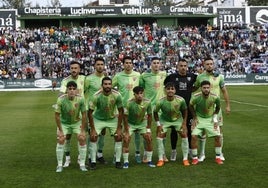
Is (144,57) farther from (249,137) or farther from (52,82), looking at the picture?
(249,137)

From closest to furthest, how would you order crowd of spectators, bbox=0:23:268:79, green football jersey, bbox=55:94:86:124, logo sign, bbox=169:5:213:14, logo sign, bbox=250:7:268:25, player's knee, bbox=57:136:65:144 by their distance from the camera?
player's knee, bbox=57:136:65:144, green football jersey, bbox=55:94:86:124, crowd of spectators, bbox=0:23:268:79, logo sign, bbox=169:5:213:14, logo sign, bbox=250:7:268:25

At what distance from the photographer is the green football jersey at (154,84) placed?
10656 millimetres

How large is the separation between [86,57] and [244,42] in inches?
696

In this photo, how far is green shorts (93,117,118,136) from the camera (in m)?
9.80

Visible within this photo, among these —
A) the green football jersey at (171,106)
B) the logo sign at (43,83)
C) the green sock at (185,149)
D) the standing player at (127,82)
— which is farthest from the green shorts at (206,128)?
the logo sign at (43,83)

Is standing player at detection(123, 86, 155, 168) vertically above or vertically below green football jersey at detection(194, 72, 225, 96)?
below

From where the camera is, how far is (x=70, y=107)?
9.48 m

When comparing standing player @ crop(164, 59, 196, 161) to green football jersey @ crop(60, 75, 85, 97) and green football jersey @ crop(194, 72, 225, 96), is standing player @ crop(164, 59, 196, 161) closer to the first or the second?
green football jersey @ crop(194, 72, 225, 96)

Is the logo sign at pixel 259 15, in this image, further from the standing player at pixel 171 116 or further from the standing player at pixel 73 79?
the standing player at pixel 73 79

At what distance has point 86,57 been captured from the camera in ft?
163

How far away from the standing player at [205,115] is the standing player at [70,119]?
7.30 feet

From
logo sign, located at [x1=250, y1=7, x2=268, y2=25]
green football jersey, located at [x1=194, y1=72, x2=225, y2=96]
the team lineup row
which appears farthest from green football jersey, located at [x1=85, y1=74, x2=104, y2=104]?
logo sign, located at [x1=250, y1=7, x2=268, y2=25]

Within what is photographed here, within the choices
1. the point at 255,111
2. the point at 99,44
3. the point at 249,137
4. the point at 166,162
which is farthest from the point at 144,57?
the point at 166,162

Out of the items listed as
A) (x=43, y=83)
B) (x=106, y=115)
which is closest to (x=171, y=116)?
(x=106, y=115)
